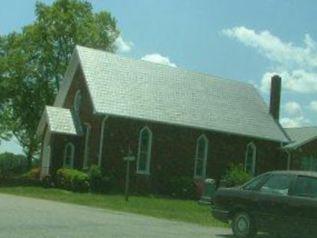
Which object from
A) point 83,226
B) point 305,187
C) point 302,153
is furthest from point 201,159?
point 305,187

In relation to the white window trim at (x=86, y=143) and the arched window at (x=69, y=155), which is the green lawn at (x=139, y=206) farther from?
the arched window at (x=69, y=155)

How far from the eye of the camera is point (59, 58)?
63.5 metres

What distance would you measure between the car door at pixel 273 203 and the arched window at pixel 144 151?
23641 millimetres

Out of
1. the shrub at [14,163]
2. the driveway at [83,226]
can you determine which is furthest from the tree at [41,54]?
the driveway at [83,226]

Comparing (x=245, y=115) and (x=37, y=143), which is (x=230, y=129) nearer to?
(x=245, y=115)

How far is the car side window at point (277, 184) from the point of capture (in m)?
18.0

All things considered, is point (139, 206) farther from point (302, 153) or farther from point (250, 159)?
point (302, 153)

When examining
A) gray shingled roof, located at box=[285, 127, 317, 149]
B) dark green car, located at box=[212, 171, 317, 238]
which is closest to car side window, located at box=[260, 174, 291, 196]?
dark green car, located at box=[212, 171, 317, 238]

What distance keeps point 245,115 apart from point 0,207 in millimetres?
26553

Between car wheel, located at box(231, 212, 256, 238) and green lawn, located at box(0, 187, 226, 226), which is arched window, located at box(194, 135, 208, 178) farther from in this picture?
car wheel, located at box(231, 212, 256, 238)

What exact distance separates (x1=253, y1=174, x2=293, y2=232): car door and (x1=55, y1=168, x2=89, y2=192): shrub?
20.8m

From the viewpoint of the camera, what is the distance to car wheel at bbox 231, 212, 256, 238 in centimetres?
1847

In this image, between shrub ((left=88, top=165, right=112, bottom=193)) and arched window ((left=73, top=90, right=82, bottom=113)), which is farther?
arched window ((left=73, top=90, right=82, bottom=113))

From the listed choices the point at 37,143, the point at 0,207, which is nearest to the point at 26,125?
the point at 37,143
